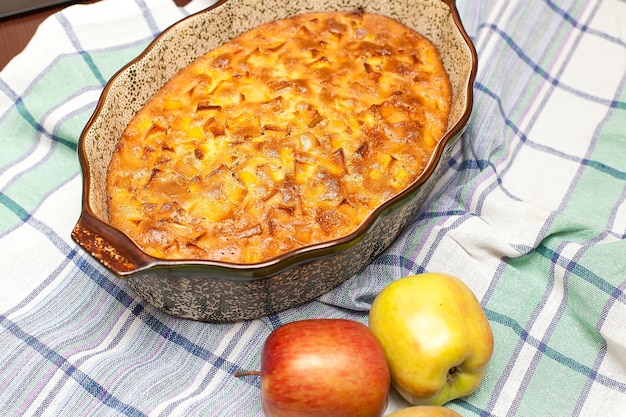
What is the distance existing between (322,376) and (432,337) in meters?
0.23

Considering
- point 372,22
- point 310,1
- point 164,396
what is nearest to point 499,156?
point 372,22

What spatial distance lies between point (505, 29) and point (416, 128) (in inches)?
24.1

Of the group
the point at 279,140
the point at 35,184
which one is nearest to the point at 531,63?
the point at 279,140

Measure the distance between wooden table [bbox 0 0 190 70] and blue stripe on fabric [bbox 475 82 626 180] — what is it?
3.37 feet

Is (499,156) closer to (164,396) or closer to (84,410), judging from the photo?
(164,396)

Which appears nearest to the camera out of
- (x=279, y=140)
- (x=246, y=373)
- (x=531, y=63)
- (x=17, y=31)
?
(x=246, y=373)

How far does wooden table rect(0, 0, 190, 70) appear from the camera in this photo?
89.7 inches

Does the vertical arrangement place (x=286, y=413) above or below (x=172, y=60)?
below

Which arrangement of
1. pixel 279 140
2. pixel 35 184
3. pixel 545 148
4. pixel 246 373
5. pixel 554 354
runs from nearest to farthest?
1. pixel 246 373
2. pixel 554 354
3. pixel 279 140
4. pixel 35 184
5. pixel 545 148

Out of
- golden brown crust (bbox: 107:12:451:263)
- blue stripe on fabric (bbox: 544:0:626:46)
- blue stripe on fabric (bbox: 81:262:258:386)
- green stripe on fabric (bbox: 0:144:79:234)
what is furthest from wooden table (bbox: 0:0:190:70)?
blue stripe on fabric (bbox: 544:0:626:46)

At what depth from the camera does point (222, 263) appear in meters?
1.39

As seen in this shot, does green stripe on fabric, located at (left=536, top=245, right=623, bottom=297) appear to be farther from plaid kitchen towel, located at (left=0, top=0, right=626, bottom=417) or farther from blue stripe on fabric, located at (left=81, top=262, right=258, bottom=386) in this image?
blue stripe on fabric, located at (left=81, top=262, right=258, bottom=386)

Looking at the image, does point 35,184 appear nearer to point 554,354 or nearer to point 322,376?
point 322,376

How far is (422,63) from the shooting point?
6.36 feet
